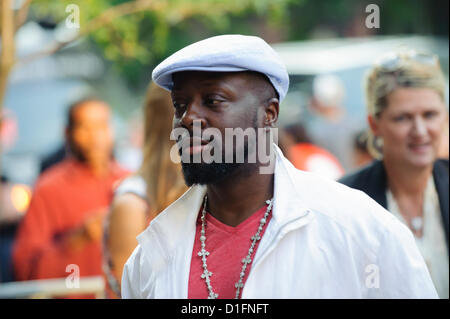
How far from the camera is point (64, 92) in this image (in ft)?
48.0

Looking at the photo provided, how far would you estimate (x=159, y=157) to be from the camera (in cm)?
394

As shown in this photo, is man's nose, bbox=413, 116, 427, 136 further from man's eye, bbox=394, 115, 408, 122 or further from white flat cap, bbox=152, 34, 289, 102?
white flat cap, bbox=152, 34, 289, 102

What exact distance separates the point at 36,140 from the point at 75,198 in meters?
8.02

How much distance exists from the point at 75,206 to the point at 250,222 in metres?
3.45

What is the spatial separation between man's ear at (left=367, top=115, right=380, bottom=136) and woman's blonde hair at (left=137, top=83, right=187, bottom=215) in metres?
1.06

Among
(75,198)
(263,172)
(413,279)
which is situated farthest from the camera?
(75,198)

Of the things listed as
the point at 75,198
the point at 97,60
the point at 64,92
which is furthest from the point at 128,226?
the point at 97,60

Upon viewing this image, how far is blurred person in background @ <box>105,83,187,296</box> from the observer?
368 centimetres

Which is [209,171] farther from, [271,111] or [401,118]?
[401,118]

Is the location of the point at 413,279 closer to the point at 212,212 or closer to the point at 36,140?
the point at 212,212

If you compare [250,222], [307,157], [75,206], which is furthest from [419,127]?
[307,157]

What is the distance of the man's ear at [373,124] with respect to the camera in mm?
4082
